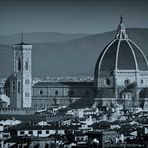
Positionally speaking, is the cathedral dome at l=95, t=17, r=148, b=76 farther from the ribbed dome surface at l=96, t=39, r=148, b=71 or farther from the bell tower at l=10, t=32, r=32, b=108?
the bell tower at l=10, t=32, r=32, b=108

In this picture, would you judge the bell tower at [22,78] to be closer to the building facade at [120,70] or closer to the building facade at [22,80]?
the building facade at [22,80]

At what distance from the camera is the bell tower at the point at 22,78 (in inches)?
4279

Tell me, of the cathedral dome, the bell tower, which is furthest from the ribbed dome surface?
the bell tower

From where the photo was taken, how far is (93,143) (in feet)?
140

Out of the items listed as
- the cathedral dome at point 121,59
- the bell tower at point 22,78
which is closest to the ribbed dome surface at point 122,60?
the cathedral dome at point 121,59

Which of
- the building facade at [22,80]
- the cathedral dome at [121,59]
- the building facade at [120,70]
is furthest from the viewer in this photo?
the cathedral dome at [121,59]

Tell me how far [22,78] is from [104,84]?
7420 millimetres

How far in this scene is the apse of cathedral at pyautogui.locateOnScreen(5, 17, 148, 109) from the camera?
4254 inches

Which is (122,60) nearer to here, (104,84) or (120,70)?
(120,70)

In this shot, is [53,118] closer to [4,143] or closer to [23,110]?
[23,110]

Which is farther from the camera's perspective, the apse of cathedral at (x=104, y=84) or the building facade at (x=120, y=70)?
the building facade at (x=120, y=70)

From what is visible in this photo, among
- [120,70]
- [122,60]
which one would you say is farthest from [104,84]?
[122,60]

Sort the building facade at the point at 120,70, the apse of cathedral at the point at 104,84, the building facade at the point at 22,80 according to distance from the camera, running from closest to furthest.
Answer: the apse of cathedral at the point at 104,84, the building facade at the point at 22,80, the building facade at the point at 120,70

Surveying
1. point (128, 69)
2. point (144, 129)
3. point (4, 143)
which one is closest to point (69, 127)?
point (144, 129)
